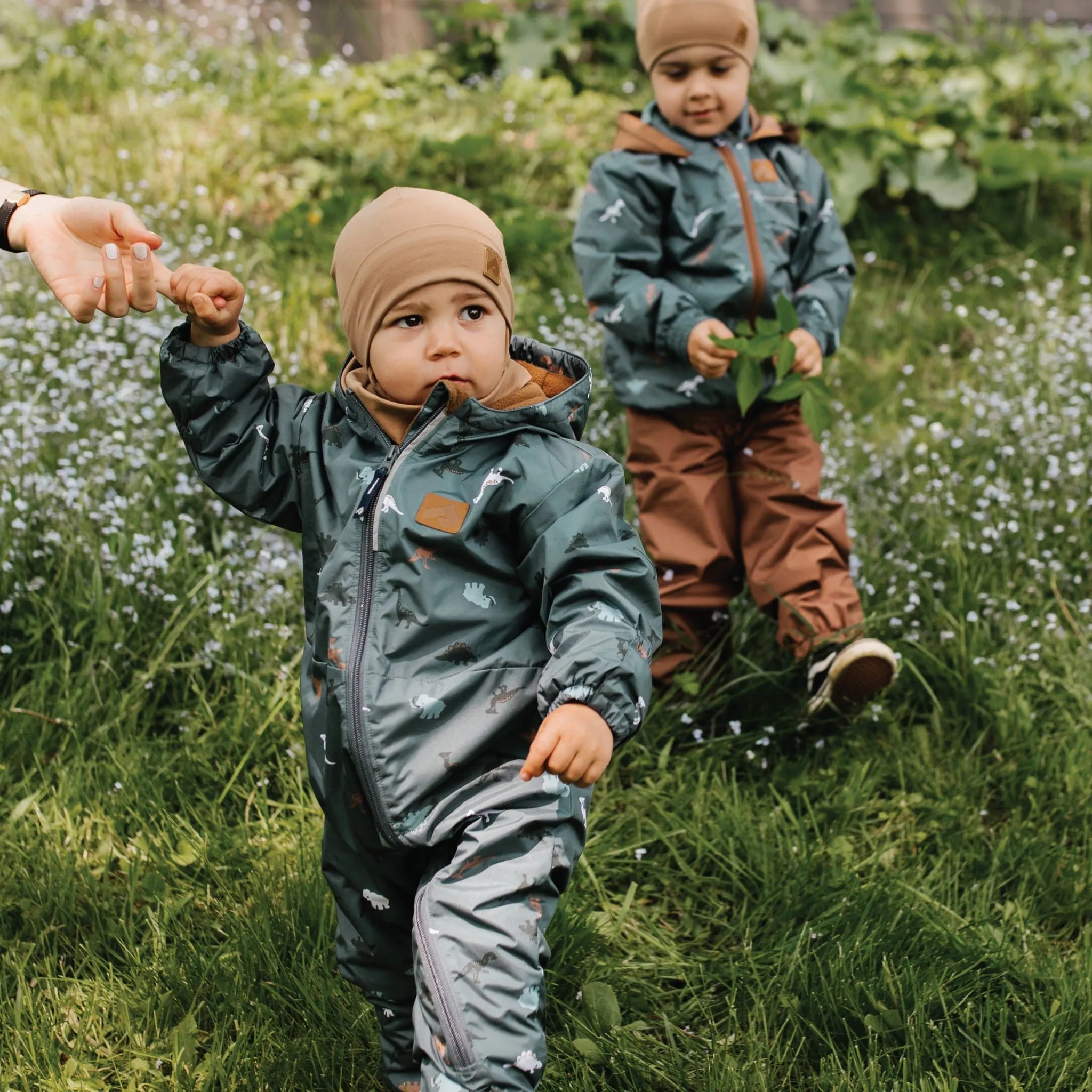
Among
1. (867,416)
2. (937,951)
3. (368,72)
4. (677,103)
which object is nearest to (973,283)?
(867,416)

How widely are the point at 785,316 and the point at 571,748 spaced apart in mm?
1466

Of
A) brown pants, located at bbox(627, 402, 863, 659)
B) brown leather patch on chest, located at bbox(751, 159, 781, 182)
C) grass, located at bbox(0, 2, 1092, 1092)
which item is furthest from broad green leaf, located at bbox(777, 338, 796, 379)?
grass, located at bbox(0, 2, 1092, 1092)

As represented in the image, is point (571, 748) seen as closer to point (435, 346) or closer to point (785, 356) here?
point (435, 346)

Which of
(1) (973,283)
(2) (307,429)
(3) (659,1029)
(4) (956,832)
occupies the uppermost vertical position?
(1) (973,283)

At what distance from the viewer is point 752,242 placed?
10.9 feet

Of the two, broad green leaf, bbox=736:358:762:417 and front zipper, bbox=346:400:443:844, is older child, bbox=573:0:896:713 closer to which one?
broad green leaf, bbox=736:358:762:417

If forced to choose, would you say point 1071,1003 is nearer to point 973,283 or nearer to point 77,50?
point 973,283

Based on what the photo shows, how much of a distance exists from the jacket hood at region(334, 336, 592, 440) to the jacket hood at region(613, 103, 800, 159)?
4.33 ft

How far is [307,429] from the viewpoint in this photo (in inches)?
84.2

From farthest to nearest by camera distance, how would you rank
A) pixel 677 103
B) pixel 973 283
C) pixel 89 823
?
1. pixel 973 283
2. pixel 677 103
3. pixel 89 823

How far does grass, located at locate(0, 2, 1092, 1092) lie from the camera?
2393mm

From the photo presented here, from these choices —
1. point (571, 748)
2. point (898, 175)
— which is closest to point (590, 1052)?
point (571, 748)

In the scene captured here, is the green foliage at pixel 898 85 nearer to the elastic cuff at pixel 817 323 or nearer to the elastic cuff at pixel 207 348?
the elastic cuff at pixel 817 323

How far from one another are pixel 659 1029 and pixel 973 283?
3770 millimetres
